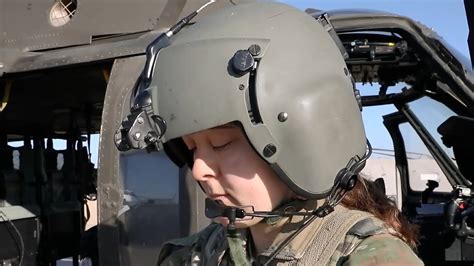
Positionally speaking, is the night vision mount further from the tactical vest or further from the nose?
the tactical vest

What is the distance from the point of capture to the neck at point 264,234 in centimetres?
149

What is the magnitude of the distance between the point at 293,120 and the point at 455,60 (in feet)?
6.59

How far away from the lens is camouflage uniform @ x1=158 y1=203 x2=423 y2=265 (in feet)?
4.30

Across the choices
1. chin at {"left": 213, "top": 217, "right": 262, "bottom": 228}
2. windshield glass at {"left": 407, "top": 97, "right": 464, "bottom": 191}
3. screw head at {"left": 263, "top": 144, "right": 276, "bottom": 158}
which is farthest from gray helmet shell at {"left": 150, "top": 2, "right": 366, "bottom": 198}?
windshield glass at {"left": 407, "top": 97, "right": 464, "bottom": 191}

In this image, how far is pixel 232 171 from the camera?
139cm

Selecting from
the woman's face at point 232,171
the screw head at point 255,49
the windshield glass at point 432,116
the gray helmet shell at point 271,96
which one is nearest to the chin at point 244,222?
the woman's face at point 232,171

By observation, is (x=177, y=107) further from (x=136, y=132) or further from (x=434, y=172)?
(x=434, y=172)

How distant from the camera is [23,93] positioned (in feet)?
13.6

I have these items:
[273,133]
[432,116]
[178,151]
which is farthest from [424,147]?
[273,133]

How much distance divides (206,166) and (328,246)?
0.99ft

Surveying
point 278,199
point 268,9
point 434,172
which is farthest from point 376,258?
point 434,172

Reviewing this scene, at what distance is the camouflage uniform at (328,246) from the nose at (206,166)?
0.21 m

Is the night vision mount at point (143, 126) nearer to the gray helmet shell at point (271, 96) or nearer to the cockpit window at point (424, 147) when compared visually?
the gray helmet shell at point (271, 96)

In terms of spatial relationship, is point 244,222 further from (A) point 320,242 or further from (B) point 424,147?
(B) point 424,147
